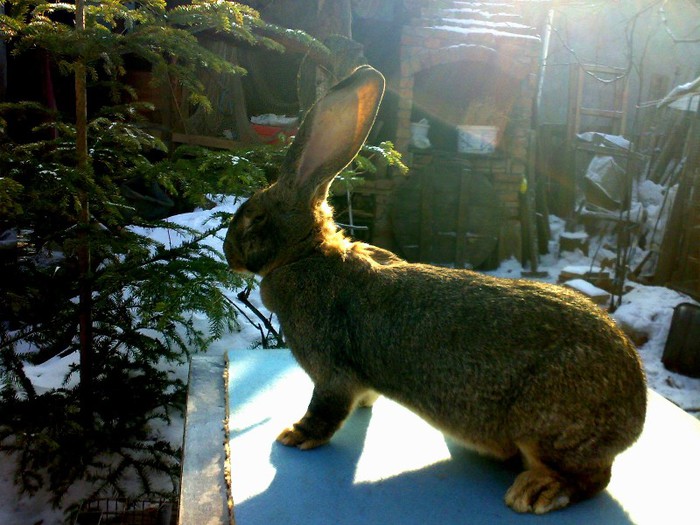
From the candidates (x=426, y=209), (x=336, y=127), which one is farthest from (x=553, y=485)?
(x=426, y=209)

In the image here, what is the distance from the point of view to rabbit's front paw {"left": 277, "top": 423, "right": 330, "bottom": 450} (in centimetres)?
205

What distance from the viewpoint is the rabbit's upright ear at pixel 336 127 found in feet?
6.30

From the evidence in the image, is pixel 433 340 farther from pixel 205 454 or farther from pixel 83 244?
pixel 83 244

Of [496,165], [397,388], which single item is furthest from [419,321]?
[496,165]

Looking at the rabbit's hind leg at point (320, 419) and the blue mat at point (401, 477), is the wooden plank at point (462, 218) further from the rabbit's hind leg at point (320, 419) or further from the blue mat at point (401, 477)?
the rabbit's hind leg at point (320, 419)

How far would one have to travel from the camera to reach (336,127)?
6.43 ft

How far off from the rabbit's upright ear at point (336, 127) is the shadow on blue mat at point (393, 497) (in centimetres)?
86

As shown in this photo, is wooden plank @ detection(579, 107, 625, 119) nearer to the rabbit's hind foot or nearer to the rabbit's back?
the rabbit's back

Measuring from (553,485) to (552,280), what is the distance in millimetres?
7798

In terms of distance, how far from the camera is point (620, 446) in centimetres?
170

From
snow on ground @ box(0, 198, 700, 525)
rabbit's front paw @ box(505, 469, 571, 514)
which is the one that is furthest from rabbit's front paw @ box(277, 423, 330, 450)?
snow on ground @ box(0, 198, 700, 525)

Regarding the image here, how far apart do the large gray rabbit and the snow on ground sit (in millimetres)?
1066

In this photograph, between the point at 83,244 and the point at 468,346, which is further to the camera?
the point at 83,244

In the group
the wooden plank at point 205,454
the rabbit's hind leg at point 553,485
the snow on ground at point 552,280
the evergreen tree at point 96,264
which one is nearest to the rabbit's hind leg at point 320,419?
the wooden plank at point 205,454
